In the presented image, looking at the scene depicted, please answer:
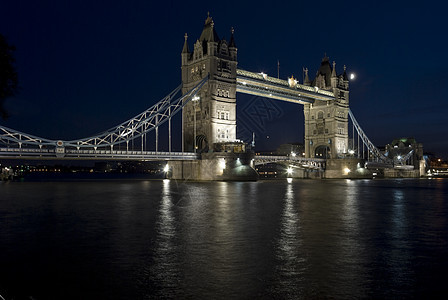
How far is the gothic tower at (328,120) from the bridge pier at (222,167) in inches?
1405

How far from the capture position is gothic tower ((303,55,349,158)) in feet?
310

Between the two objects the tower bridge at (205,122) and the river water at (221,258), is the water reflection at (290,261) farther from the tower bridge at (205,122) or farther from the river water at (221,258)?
the tower bridge at (205,122)

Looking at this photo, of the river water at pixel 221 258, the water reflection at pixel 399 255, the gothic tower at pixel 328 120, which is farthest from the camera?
the gothic tower at pixel 328 120

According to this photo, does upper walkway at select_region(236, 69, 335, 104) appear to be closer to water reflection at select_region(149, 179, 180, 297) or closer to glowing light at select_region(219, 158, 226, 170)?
glowing light at select_region(219, 158, 226, 170)

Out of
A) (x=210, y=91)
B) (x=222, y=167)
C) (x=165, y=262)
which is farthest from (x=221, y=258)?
Result: (x=210, y=91)

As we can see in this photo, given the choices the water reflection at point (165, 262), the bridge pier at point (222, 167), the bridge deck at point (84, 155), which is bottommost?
the water reflection at point (165, 262)

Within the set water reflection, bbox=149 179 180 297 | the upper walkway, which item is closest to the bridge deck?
the upper walkway

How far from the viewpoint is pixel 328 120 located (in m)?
95.1

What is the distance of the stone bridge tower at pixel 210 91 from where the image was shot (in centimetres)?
6619

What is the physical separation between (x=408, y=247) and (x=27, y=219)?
16.2m

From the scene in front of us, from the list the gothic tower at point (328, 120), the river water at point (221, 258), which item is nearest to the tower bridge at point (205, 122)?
the gothic tower at point (328, 120)

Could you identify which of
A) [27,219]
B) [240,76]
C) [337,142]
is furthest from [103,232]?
[337,142]

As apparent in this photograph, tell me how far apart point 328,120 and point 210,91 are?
4005 cm

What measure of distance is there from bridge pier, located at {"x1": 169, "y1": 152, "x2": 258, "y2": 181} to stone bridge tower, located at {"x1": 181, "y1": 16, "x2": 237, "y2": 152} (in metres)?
2.96
